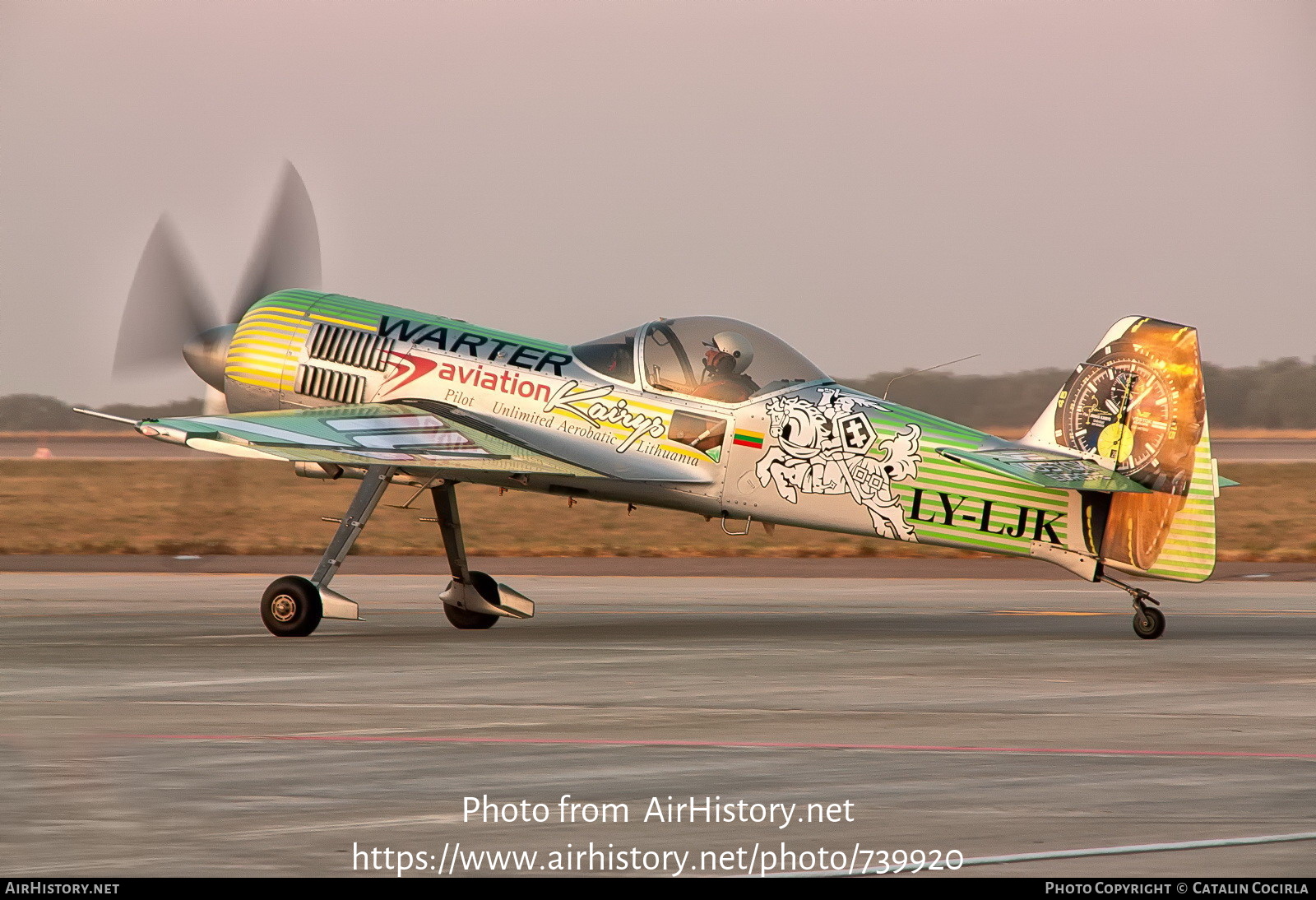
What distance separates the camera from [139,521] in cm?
3678

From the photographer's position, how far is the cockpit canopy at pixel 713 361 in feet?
55.2

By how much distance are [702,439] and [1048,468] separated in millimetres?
3291

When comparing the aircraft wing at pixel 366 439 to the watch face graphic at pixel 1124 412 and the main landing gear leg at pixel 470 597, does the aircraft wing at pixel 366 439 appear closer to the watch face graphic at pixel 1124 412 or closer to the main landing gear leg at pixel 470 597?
the main landing gear leg at pixel 470 597

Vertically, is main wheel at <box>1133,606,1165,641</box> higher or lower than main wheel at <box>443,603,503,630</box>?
higher

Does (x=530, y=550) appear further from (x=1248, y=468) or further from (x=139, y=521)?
(x=1248, y=468)

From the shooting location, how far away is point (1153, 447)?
15.8 m

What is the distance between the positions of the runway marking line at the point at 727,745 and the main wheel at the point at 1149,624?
Result: 6.68 m

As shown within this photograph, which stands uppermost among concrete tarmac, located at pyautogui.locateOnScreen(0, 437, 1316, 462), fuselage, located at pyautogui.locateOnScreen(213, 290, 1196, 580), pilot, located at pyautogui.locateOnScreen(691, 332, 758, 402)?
pilot, located at pyautogui.locateOnScreen(691, 332, 758, 402)

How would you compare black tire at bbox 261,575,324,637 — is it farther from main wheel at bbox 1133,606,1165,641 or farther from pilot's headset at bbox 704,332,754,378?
main wheel at bbox 1133,606,1165,641

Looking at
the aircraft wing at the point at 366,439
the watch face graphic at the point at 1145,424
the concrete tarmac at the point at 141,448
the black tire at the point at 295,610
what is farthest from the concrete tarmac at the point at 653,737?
the concrete tarmac at the point at 141,448

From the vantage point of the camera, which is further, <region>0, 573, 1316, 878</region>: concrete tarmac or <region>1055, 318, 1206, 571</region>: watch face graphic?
<region>1055, 318, 1206, 571</region>: watch face graphic

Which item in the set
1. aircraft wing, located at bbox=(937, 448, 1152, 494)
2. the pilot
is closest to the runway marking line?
aircraft wing, located at bbox=(937, 448, 1152, 494)

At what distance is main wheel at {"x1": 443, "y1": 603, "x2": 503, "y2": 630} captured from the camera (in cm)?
1825

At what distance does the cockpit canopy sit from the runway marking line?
6.89 metres
